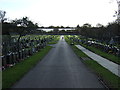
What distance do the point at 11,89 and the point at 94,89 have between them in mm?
4391

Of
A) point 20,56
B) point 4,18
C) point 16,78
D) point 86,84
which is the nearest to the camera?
point 86,84

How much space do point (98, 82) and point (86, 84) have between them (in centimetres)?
101

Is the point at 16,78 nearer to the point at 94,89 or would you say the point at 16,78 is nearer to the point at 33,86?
the point at 33,86

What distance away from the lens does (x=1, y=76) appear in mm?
14156

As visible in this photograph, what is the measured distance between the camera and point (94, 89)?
1109cm

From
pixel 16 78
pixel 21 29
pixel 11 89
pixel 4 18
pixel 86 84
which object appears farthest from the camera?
pixel 4 18

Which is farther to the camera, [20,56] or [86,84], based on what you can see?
[20,56]

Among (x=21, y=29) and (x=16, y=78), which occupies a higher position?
(x=21, y=29)

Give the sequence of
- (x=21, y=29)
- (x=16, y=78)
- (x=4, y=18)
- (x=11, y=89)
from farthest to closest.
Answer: (x=4, y=18), (x=21, y=29), (x=16, y=78), (x=11, y=89)

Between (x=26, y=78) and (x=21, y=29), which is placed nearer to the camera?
(x=26, y=78)

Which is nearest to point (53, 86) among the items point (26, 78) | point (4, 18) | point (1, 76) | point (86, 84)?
point (86, 84)

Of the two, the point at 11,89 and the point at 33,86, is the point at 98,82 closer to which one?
the point at 33,86

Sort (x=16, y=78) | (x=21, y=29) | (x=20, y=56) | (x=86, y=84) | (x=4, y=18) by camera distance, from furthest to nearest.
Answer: (x=4, y=18) → (x=21, y=29) → (x=20, y=56) → (x=16, y=78) → (x=86, y=84)

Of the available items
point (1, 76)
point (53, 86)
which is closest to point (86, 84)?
point (53, 86)
